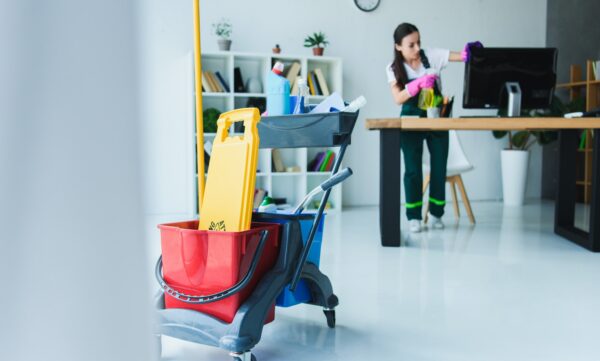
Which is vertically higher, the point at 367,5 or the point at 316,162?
the point at 367,5

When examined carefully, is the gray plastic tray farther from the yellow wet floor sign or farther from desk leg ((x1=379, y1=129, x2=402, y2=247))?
desk leg ((x1=379, y1=129, x2=402, y2=247))

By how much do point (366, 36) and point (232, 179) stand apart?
484cm

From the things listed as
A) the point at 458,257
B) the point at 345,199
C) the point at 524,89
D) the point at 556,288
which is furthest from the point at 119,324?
the point at 345,199

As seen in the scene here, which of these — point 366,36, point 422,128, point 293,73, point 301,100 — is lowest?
point 422,128

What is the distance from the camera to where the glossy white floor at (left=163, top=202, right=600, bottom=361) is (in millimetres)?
1711

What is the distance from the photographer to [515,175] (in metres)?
6.09

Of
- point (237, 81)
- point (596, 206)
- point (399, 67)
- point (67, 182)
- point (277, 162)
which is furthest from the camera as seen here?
point (277, 162)

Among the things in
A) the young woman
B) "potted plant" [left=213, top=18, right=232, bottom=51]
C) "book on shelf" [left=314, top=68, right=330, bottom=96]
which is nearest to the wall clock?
"book on shelf" [left=314, top=68, right=330, bottom=96]

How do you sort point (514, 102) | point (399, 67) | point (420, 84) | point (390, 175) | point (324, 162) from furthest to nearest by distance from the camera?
point (324, 162) < point (399, 67) < point (420, 84) < point (514, 102) < point (390, 175)

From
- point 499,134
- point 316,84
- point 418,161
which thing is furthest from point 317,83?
point 499,134

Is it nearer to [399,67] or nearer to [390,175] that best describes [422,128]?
[390,175]

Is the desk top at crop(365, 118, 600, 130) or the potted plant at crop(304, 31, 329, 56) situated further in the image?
the potted plant at crop(304, 31, 329, 56)

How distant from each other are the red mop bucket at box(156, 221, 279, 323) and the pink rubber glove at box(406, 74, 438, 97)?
2461 mm

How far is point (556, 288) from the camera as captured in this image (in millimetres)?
2490
